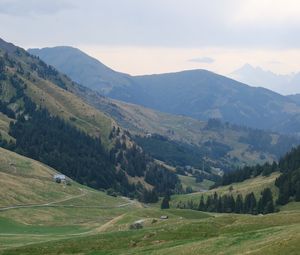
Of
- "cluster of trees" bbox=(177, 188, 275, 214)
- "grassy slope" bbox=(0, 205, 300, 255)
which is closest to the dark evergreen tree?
"cluster of trees" bbox=(177, 188, 275, 214)

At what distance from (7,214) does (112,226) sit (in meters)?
54.0

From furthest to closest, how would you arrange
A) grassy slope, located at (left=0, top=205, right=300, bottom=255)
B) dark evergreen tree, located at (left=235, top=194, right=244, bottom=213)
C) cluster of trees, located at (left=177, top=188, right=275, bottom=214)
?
dark evergreen tree, located at (left=235, top=194, right=244, bottom=213)
cluster of trees, located at (left=177, top=188, right=275, bottom=214)
grassy slope, located at (left=0, top=205, right=300, bottom=255)

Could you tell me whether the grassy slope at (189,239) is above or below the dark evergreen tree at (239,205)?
above

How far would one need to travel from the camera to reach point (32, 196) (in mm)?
192500

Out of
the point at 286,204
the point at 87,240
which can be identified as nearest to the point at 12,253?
the point at 87,240

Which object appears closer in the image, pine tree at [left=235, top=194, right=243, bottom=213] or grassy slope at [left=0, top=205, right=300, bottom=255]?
grassy slope at [left=0, top=205, right=300, bottom=255]

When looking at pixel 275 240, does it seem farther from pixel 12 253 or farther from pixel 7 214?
pixel 7 214

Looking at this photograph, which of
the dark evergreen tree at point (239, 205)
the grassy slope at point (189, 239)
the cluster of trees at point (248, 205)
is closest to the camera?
the grassy slope at point (189, 239)

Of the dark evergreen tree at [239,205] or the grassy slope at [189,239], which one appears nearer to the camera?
the grassy slope at [189,239]

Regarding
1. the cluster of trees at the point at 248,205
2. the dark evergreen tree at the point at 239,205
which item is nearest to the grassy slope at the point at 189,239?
the cluster of trees at the point at 248,205

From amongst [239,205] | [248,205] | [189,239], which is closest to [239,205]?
[239,205]

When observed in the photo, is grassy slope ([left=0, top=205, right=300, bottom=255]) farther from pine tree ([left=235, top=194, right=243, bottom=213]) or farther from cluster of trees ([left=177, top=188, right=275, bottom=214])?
pine tree ([left=235, top=194, right=243, bottom=213])

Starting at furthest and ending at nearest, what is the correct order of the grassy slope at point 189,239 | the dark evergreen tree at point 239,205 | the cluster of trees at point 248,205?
1. the dark evergreen tree at point 239,205
2. the cluster of trees at point 248,205
3. the grassy slope at point 189,239

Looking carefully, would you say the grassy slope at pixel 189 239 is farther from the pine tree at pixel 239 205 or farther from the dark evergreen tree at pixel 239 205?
the pine tree at pixel 239 205
